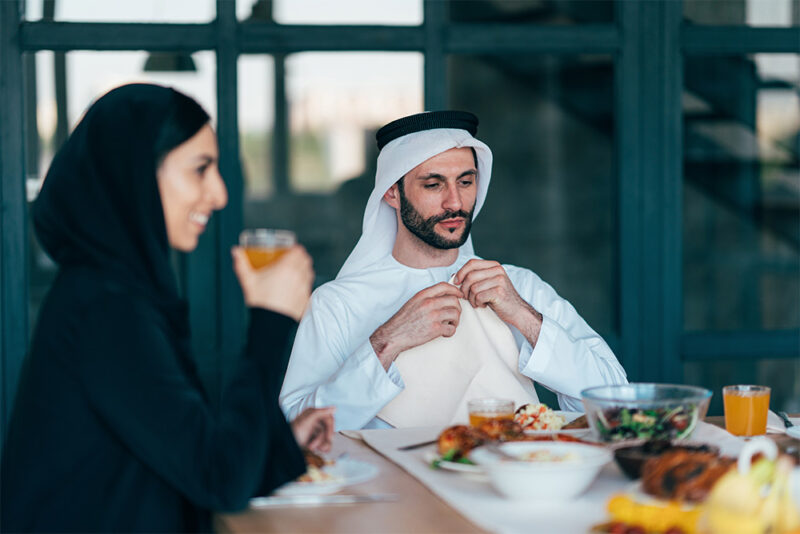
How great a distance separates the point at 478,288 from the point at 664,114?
4.73 ft

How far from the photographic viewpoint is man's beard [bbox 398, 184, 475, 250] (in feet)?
9.31

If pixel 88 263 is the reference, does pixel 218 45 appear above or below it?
above

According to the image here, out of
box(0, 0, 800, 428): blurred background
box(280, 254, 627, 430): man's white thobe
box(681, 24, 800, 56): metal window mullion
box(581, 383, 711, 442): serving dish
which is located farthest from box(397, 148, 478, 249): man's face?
box(681, 24, 800, 56): metal window mullion

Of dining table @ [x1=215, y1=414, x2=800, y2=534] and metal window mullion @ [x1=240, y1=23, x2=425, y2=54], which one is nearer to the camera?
dining table @ [x1=215, y1=414, x2=800, y2=534]

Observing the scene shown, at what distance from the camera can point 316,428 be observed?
5.99 ft

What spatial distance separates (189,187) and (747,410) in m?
1.21

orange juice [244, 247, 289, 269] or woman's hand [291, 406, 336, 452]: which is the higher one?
orange juice [244, 247, 289, 269]

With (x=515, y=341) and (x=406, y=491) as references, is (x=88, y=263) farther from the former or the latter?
(x=515, y=341)

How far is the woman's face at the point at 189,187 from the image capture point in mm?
1582

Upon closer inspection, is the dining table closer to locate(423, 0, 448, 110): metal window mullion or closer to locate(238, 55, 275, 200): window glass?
locate(423, 0, 448, 110): metal window mullion

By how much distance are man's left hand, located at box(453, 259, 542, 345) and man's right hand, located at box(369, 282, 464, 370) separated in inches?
1.8

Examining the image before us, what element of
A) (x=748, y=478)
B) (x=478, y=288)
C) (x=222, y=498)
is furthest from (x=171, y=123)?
(x=478, y=288)

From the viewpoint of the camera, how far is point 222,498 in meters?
1.47

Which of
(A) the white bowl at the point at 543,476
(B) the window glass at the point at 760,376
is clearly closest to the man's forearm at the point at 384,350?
(A) the white bowl at the point at 543,476
